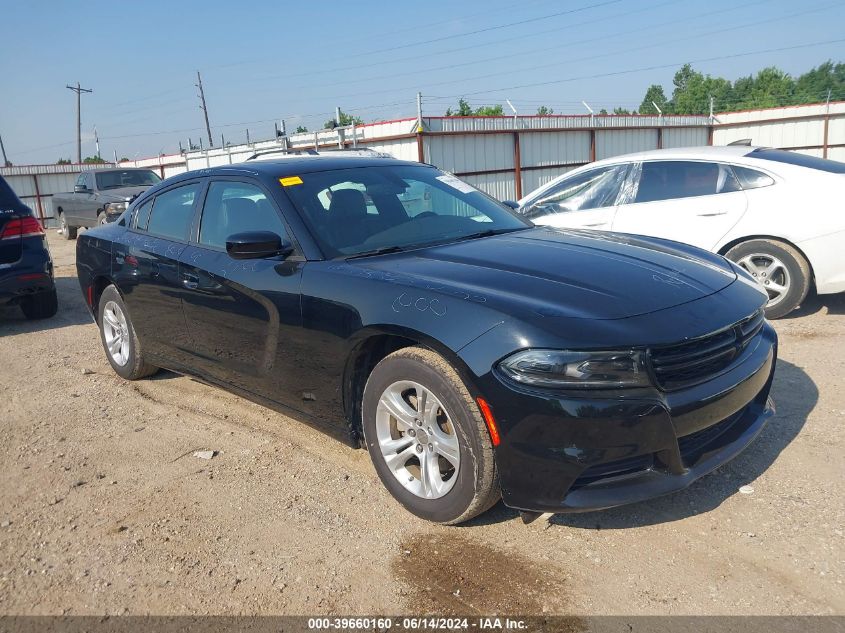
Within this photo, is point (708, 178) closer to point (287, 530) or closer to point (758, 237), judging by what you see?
point (758, 237)

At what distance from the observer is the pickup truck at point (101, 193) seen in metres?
15.3

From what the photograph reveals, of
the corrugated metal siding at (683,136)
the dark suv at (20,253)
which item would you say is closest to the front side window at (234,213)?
the dark suv at (20,253)

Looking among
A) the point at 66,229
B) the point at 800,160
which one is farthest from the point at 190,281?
the point at 66,229

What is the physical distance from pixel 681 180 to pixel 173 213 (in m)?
4.55

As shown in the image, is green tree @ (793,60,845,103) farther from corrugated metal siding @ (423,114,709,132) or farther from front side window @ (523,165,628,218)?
front side window @ (523,165,628,218)

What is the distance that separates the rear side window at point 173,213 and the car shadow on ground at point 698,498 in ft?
9.00

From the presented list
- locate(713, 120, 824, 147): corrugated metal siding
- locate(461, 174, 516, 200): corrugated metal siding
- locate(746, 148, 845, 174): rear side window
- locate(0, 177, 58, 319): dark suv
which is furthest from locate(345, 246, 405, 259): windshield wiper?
locate(713, 120, 824, 147): corrugated metal siding

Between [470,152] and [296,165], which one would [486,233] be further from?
[470,152]

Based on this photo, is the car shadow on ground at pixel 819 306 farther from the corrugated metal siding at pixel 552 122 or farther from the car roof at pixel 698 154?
the corrugated metal siding at pixel 552 122

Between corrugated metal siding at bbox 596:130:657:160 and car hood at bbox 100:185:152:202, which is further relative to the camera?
corrugated metal siding at bbox 596:130:657:160

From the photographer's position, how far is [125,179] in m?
16.5

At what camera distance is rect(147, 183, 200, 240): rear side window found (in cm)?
460

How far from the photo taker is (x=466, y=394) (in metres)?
2.83

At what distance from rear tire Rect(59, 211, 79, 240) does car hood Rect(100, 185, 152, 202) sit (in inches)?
101
